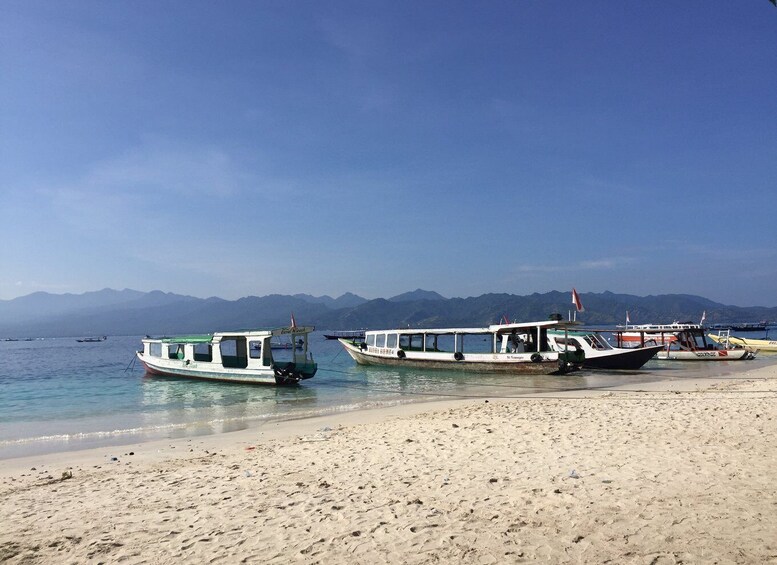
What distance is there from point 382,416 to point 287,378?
36.3ft

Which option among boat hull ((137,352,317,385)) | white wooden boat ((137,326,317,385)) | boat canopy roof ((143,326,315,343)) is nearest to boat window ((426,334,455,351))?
white wooden boat ((137,326,317,385))

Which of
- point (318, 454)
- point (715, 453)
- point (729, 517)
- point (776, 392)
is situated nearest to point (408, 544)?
point (729, 517)

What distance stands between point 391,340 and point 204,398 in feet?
59.3

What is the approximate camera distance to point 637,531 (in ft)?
18.0

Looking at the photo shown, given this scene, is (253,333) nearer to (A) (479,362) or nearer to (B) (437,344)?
(A) (479,362)

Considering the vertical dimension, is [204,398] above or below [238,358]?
below

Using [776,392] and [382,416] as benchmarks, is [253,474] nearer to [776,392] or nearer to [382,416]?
[382,416]

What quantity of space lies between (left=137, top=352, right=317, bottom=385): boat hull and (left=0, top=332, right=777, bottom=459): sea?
0.40 m

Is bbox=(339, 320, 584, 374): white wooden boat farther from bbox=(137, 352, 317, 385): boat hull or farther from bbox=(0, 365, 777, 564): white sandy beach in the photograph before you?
bbox=(0, 365, 777, 564): white sandy beach

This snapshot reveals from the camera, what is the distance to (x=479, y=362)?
3234 cm

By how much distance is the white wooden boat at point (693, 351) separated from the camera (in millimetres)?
37906

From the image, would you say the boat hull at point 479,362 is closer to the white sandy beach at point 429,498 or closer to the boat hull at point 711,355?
the boat hull at point 711,355

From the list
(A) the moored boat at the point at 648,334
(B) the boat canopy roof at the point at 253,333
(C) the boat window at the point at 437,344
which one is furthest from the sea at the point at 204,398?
(C) the boat window at the point at 437,344

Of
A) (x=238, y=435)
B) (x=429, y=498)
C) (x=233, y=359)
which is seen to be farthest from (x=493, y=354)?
(x=429, y=498)
